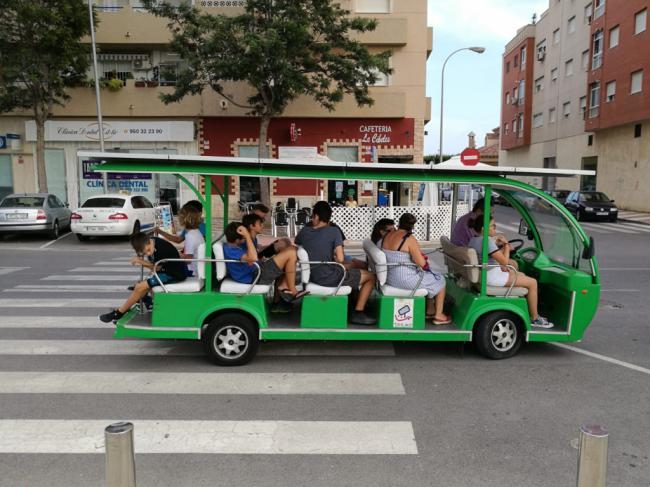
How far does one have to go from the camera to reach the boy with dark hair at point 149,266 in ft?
18.0

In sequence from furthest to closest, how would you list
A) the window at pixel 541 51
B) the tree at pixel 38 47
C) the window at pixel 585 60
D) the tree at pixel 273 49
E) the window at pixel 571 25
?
1. the window at pixel 541 51
2. the window at pixel 571 25
3. the window at pixel 585 60
4. the tree at pixel 38 47
5. the tree at pixel 273 49

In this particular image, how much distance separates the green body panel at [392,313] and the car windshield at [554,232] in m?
1.62

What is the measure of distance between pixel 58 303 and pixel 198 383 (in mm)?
4208

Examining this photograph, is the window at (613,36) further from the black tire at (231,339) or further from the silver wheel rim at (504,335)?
the black tire at (231,339)

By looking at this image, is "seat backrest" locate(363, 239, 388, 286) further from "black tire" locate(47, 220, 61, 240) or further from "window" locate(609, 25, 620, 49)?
"window" locate(609, 25, 620, 49)

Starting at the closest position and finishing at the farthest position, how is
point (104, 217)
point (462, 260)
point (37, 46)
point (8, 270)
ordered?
point (462, 260), point (8, 270), point (104, 217), point (37, 46)

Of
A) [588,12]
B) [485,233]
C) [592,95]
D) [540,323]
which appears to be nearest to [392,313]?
[485,233]

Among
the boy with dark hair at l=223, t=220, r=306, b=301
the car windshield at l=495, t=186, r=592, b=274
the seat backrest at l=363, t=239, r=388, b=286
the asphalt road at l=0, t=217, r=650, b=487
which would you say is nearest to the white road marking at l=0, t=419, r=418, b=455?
the asphalt road at l=0, t=217, r=650, b=487

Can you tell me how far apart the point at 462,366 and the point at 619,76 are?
31547 millimetres

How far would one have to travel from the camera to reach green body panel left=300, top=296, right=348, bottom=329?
541 centimetres

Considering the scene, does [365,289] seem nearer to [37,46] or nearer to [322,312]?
[322,312]

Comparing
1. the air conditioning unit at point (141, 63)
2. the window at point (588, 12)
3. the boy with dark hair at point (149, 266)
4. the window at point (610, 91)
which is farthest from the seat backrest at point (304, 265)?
A: the window at point (588, 12)

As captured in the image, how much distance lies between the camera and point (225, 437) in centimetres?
388

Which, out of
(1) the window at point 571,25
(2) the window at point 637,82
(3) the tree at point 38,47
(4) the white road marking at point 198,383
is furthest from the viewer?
(1) the window at point 571,25
